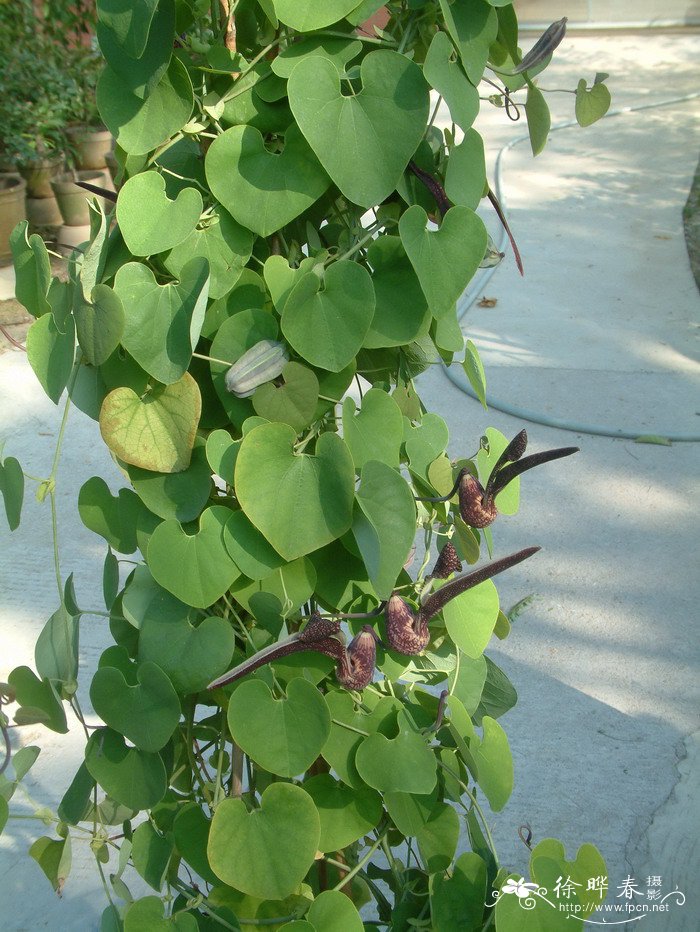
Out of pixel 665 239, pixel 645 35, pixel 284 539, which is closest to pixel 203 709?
pixel 284 539

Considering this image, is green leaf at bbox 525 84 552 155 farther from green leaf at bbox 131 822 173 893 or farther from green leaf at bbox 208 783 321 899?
green leaf at bbox 131 822 173 893

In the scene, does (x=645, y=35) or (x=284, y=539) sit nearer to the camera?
(x=284, y=539)

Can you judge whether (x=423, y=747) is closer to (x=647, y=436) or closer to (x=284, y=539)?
(x=284, y=539)

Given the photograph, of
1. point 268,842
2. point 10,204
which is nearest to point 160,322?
point 268,842

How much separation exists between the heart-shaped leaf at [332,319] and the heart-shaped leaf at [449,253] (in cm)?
6

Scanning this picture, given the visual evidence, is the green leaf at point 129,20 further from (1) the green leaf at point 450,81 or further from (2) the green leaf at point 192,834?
(2) the green leaf at point 192,834

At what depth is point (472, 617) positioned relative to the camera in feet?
3.15

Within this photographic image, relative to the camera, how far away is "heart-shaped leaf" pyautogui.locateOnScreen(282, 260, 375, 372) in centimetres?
82

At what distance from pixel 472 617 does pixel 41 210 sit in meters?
4.96

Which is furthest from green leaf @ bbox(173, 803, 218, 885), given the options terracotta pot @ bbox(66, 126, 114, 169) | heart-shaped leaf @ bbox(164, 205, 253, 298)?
terracotta pot @ bbox(66, 126, 114, 169)

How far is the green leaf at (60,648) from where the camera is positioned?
3.15ft

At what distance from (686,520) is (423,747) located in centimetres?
221

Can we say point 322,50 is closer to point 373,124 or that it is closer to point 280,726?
point 373,124

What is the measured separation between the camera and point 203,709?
2213 mm
